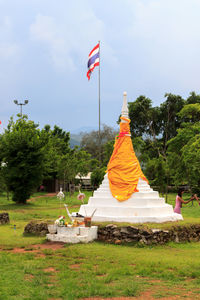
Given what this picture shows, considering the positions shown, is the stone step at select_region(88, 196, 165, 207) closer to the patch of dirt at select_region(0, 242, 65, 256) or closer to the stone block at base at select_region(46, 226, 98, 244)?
the stone block at base at select_region(46, 226, 98, 244)

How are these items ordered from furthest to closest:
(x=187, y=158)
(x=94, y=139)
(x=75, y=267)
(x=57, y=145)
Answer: (x=94, y=139)
(x=57, y=145)
(x=187, y=158)
(x=75, y=267)

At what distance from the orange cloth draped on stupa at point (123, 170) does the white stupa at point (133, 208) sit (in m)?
0.21

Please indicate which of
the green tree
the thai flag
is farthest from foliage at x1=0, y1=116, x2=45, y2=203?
the green tree

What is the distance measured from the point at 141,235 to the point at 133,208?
1.55m

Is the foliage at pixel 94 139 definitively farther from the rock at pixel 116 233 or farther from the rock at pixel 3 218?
the rock at pixel 116 233

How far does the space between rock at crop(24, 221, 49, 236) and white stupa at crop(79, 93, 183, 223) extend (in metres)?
1.60

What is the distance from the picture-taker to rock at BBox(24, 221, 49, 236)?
1338 cm

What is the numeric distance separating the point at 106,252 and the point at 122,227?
1651 mm

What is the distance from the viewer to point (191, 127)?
123 ft

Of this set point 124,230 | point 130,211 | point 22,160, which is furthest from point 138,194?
point 22,160

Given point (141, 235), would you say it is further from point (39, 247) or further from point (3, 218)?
point (3, 218)

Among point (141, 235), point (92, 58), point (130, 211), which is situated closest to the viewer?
point (141, 235)

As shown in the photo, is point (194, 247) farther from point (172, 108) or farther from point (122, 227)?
point (172, 108)

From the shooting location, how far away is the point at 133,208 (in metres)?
13.1
